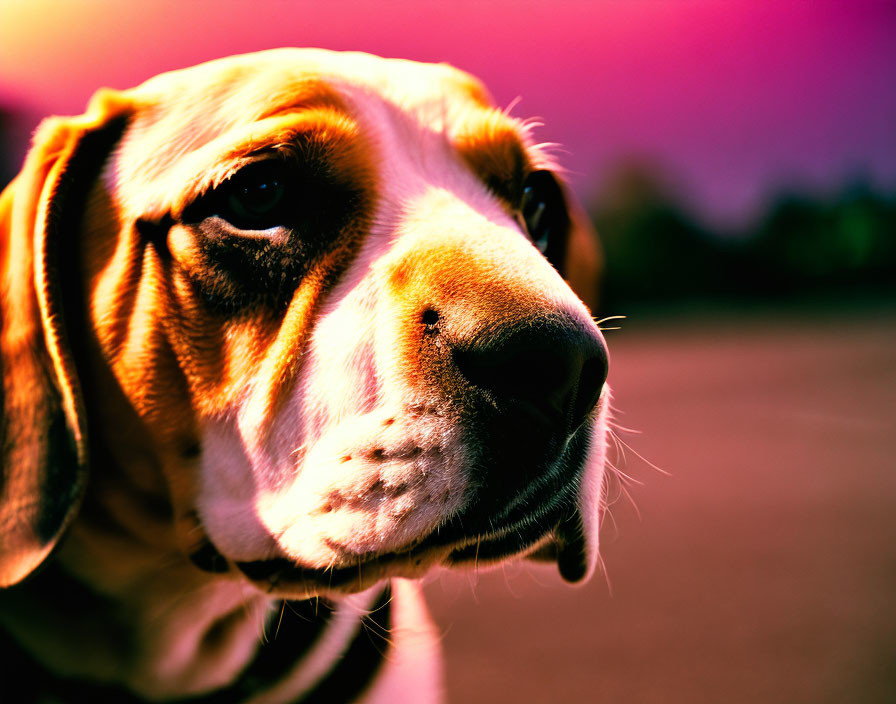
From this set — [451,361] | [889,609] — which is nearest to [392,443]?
[451,361]

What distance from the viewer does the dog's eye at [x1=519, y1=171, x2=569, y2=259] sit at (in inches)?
79.5

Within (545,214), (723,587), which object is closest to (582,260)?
(545,214)

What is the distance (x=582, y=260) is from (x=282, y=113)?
1.15m

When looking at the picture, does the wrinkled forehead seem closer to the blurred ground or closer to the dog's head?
the dog's head

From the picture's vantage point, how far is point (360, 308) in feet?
4.91

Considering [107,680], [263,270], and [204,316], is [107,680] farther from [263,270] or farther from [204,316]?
[263,270]

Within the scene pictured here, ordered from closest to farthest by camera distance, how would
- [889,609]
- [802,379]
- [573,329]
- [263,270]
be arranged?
[573,329], [263,270], [889,609], [802,379]

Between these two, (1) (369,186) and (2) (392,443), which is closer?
(2) (392,443)

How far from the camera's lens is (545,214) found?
86.0 inches

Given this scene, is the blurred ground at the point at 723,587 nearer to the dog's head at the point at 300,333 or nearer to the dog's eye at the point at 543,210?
the dog's head at the point at 300,333

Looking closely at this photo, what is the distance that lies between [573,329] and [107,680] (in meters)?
1.43

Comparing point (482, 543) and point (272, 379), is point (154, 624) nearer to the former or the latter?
point (272, 379)

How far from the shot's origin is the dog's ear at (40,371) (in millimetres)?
1646

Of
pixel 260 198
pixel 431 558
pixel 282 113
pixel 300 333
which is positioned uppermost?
pixel 282 113
